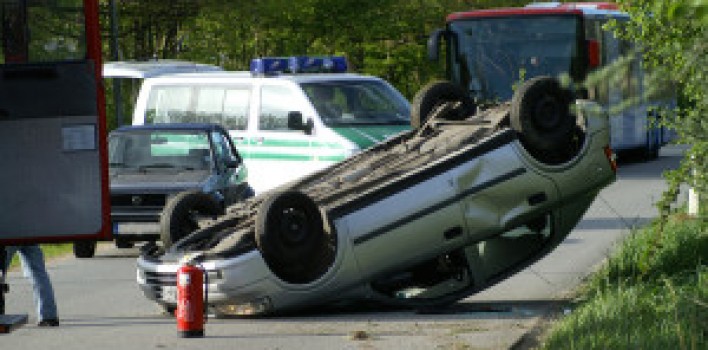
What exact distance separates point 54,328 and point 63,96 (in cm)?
302

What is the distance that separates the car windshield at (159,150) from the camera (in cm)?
1844

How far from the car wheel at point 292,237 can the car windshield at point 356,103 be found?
9.55 m

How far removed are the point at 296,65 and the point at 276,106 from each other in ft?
4.63

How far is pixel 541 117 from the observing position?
11.9m

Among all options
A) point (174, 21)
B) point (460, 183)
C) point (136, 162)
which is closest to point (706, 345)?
point (460, 183)

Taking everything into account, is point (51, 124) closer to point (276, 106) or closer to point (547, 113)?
point (547, 113)

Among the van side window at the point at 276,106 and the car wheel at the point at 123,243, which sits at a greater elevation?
the van side window at the point at 276,106

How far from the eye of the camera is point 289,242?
36.3 feet

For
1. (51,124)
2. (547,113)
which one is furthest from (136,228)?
(51,124)

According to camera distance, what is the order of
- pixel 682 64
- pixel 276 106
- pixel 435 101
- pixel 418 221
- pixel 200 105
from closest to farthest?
pixel 682 64
pixel 418 221
pixel 435 101
pixel 276 106
pixel 200 105

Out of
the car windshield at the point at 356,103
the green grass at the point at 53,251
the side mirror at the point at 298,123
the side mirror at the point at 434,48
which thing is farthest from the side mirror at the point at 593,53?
the green grass at the point at 53,251

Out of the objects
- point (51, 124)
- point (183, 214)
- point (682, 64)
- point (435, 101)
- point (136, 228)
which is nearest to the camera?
point (682, 64)

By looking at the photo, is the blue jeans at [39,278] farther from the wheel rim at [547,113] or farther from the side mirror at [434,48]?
the side mirror at [434,48]

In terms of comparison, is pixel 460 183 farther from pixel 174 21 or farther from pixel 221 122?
pixel 174 21
